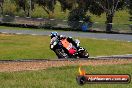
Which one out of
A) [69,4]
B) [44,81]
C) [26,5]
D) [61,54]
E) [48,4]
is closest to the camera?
[44,81]

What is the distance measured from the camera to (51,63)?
56.6 ft

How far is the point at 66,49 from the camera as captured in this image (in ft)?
66.1

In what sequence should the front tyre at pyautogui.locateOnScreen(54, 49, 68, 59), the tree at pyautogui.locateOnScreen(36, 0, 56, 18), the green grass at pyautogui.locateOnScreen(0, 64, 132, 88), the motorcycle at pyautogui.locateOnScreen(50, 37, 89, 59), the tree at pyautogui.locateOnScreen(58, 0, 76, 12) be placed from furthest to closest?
1. the tree at pyautogui.locateOnScreen(36, 0, 56, 18)
2. the tree at pyautogui.locateOnScreen(58, 0, 76, 12)
3. the front tyre at pyautogui.locateOnScreen(54, 49, 68, 59)
4. the motorcycle at pyautogui.locateOnScreen(50, 37, 89, 59)
5. the green grass at pyautogui.locateOnScreen(0, 64, 132, 88)

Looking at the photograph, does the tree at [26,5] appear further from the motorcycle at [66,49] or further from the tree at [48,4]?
the motorcycle at [66,49]

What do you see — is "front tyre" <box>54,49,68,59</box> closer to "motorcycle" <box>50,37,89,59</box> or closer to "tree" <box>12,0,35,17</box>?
"motorcycle" <box>50,37,89,59</box>

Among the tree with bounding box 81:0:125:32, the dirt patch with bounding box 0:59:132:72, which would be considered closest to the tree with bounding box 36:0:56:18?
the tree with bounding box 81:0:125:32

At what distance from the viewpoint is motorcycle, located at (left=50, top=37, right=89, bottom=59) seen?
20.1 metres

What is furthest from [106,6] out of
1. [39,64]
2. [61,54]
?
[39,64]

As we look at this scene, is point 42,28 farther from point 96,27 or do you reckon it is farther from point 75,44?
point 75,44

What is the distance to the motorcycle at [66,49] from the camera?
20078 millimetres

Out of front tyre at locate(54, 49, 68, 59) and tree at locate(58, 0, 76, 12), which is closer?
front tyre at locate(54, 49, 68, 59)

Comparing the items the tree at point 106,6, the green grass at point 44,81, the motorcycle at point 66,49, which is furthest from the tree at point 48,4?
the green grass at point 44,81

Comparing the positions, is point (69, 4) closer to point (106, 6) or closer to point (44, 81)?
point (106, 6)

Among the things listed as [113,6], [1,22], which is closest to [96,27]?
[113,6]
